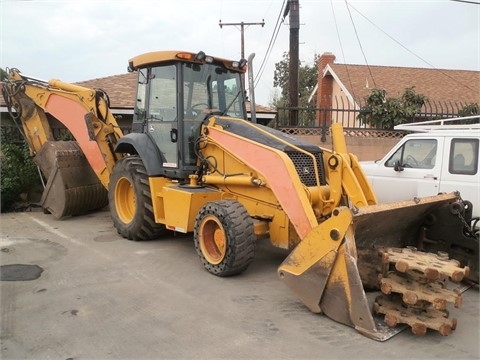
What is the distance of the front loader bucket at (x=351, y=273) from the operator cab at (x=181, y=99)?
272 centimetres

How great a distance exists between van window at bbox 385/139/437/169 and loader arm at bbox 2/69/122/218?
491cm

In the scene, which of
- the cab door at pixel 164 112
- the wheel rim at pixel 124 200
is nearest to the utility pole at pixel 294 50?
the cab door at pixel 164 112

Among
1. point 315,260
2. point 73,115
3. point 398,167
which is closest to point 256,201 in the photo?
point 315,260

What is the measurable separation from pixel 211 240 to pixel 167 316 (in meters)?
1.44

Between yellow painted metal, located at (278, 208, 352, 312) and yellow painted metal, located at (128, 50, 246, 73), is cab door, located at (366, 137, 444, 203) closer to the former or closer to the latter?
yellow painted metal, located at (128, 50, 246, 73)

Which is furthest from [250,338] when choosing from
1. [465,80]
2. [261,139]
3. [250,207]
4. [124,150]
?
[465,80]

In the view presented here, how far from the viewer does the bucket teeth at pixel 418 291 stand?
365cm

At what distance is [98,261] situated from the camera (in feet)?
19.1

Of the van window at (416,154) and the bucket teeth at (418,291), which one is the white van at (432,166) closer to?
the van window at (416,154)

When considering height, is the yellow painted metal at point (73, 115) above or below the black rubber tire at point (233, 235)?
above

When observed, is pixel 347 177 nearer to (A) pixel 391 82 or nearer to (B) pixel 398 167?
(B) pixel 398 167

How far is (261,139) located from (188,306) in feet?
7.41

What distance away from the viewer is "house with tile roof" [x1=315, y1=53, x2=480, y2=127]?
19.0 m

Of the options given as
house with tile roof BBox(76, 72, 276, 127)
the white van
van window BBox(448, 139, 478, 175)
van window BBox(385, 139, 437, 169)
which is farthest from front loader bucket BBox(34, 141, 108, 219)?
van window BBox(448, 139, 478, 175)
